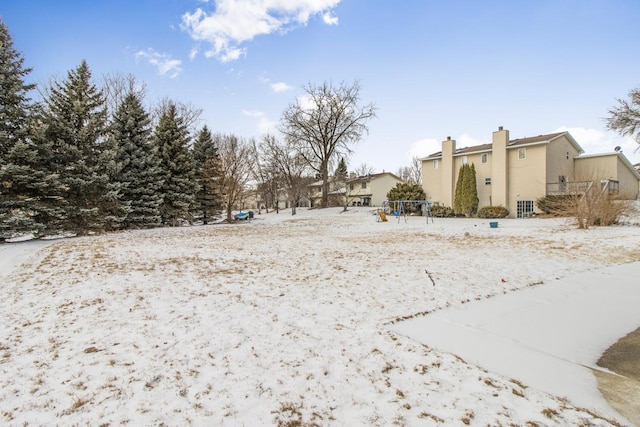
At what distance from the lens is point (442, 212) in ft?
94.5

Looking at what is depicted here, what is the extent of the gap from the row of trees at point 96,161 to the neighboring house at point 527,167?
75.2 ft

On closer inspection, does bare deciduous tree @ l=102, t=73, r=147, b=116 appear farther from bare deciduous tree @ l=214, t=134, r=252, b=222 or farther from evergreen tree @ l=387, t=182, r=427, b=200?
evergreen tree @ l=387, t=182, r=427, b=200

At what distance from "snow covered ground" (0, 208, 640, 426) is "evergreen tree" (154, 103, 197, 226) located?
41.8 feet

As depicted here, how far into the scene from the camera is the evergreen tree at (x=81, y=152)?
13995 mm

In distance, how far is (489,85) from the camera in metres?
17.1

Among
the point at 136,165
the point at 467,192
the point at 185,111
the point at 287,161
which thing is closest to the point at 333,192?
the point at 287,161

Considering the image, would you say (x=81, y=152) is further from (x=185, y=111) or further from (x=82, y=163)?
(x=185, y=111)

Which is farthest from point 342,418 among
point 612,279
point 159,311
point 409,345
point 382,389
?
point 612,279

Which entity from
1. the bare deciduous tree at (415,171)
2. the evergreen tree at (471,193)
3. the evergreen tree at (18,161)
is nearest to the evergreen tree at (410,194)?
the evergreen tree at (471,193)

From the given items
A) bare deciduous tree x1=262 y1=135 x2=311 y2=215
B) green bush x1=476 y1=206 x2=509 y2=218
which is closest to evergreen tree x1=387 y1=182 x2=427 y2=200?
green bush x1=476 y1=206 x2=509 y2=218

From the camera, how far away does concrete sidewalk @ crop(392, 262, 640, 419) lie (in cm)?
316

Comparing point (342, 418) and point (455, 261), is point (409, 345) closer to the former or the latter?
point (342, 418)

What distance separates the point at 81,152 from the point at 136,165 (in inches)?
156

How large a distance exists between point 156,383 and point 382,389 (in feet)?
7.19
